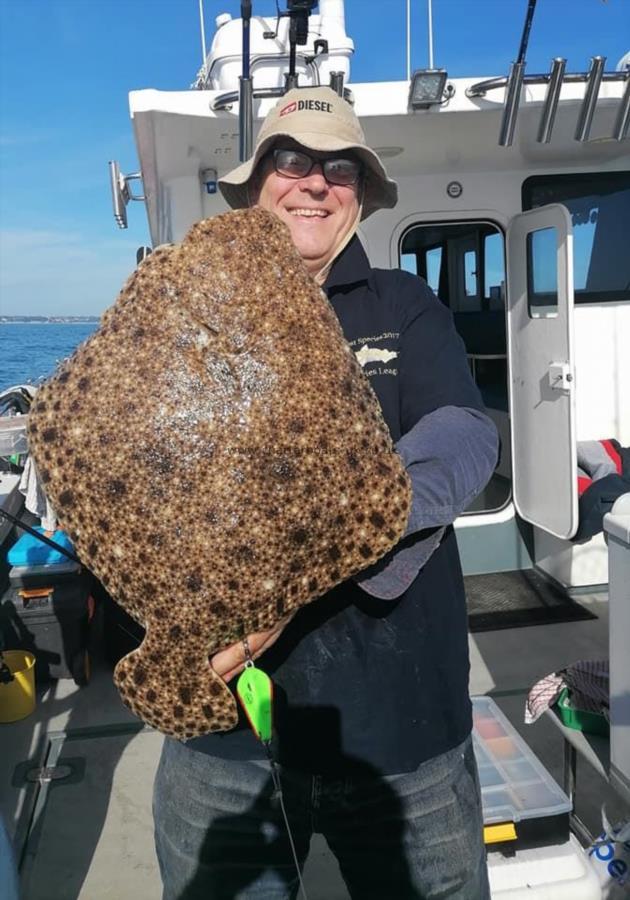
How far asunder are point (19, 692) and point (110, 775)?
0.97 metres

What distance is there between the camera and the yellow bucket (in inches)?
186

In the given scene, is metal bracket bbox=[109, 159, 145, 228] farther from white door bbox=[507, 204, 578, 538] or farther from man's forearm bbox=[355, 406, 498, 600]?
man's forearm bbox=[355, 406, 498, 600]

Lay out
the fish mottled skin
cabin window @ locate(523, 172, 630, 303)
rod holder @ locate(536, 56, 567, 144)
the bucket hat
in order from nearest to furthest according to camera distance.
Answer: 1. the fish mottled skin
2. the bucket hat
3. rod holder @ locate(536, 56, 567, 144)
4. cabin window @ locate(523, 172, 630, 303)

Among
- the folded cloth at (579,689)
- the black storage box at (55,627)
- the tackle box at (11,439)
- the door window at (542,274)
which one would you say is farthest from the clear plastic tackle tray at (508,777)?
the tackle box at (11,439)

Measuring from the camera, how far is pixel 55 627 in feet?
16.7

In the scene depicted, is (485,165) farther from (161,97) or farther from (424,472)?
(424,472)

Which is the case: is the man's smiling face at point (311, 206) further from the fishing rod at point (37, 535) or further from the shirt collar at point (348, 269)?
the fishing rod at point (37, 535)

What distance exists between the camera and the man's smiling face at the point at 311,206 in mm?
1832

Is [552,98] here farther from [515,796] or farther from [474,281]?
[515,796]

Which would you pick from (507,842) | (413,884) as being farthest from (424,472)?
(507,842)

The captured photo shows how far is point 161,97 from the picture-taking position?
4.75 meters

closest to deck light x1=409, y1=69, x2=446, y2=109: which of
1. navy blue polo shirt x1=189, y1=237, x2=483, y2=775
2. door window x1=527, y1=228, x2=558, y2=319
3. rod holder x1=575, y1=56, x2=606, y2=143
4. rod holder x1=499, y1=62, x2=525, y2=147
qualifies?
rod holder x1=499, y1=62, x2=525, y2=147

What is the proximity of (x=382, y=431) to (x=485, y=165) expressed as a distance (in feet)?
17.9

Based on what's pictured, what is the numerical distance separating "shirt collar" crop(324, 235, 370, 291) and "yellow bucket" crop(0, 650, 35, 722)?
3942 millimetres
